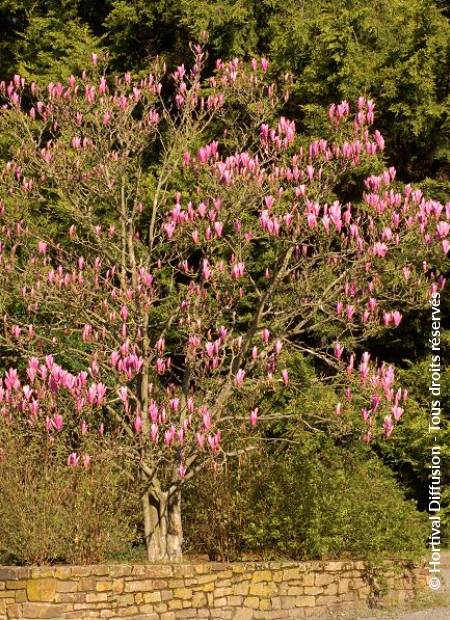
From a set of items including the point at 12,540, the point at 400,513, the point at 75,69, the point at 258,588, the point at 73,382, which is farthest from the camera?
the point at 75,69

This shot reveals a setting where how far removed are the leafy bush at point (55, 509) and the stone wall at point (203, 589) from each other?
16.2 inches

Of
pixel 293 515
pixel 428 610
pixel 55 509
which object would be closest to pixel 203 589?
pixel 293 515

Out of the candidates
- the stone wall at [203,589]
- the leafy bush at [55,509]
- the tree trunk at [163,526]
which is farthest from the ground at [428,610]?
the leafy bush at [55,509]

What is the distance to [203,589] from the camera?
29.4ft

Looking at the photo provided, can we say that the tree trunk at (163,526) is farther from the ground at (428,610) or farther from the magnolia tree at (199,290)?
the ground at (428,610)

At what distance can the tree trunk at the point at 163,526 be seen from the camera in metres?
9.48

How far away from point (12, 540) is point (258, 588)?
7.73ft

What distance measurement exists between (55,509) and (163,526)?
1.32 m

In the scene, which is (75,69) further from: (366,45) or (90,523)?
(90,523)

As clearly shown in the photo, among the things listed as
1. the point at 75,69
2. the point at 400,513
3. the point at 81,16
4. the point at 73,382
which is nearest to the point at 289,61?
the point at 75,69

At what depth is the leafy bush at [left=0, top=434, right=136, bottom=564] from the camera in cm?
855

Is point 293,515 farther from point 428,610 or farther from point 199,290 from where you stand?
point 199,290

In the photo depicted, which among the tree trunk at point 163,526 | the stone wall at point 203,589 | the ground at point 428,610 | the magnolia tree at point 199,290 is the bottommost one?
the ground at point 428,610

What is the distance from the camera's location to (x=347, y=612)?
9.75 meters
